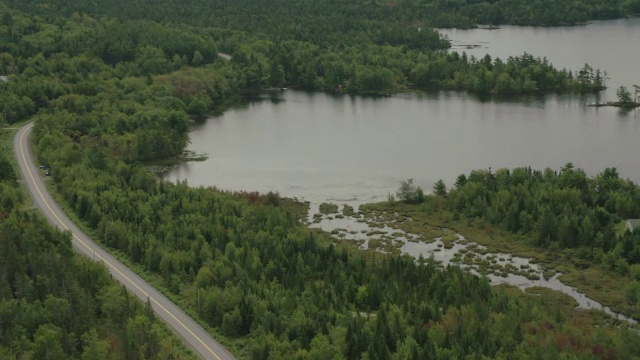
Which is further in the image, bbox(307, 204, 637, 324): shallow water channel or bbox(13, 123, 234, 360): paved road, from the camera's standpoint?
bbox(307, 204, 637, 324): shallow water channel

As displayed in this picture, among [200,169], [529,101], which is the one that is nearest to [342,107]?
[529,101]

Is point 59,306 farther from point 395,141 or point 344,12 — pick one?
point 344,12

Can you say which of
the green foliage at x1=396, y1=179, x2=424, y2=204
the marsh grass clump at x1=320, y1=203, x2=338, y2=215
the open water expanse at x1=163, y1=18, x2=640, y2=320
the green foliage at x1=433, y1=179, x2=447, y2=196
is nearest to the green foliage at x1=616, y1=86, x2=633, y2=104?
the open water expanse at x1=163, y1=18, x2=640, y2=320

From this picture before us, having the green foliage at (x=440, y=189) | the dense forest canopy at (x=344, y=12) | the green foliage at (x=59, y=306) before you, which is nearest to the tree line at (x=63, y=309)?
the green foliage at (x=59, y=306)

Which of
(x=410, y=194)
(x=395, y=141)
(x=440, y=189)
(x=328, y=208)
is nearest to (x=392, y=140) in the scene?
(x=395, y=141)

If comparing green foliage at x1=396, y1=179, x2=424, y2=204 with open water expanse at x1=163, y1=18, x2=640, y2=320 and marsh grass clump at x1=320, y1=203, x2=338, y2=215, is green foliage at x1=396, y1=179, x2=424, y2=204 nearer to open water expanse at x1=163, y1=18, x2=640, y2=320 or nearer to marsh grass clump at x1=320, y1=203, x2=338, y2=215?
open water expanse at x1=163, y1=18, x2=640, y2=320

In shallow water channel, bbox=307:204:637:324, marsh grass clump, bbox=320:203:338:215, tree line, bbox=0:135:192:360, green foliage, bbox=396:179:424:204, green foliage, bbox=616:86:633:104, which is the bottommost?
shallow water channel, bbox=307:204:637:324

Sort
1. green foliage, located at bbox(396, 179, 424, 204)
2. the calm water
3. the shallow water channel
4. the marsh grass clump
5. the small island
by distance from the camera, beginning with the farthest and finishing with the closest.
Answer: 1. the small island
2. the calm water
3. green foliage, located at bbox(396, 179, 424, 204)
4. the marsh grass clump
5. the shallow water channel
